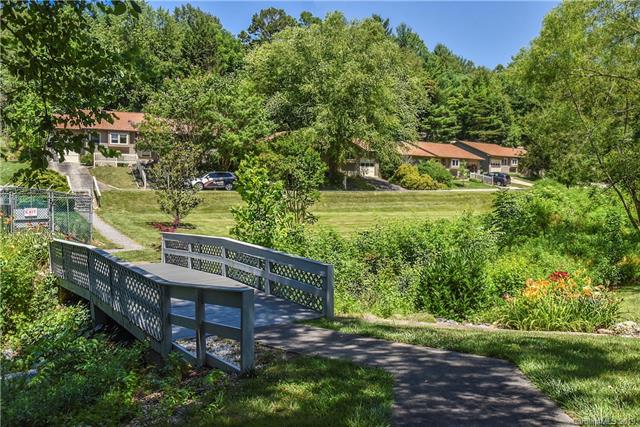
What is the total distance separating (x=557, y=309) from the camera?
9453 millimetres

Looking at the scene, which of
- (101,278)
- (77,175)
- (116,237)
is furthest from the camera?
(77,175)

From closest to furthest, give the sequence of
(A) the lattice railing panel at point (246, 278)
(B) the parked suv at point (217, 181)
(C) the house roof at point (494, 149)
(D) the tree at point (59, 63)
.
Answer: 1. (D) the tree at point (59, 63)
2. (A) the lattice railing panel at point (246, 278)
3. (B) the parked suv at point (217, 181)
4. (C) the house roof at point (494, 149)

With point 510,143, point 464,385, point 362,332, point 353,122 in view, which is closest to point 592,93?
point 362,332

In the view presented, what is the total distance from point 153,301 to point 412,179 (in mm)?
50449

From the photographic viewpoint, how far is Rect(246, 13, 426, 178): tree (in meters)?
45.8

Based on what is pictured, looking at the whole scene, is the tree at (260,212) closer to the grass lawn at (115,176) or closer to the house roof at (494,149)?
the grass lawn at (115,176)

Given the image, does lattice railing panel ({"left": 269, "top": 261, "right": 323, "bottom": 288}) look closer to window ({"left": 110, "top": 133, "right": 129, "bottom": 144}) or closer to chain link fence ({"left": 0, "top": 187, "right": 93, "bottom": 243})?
chain link fence ({"left": 0, "top": 187, "right": 93, "bottom": 243})

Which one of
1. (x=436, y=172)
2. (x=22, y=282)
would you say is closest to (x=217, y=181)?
(x=436, y=172)

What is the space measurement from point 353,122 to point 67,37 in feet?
135

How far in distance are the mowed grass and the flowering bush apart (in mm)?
8481

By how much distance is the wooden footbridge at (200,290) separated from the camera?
21.5 feet

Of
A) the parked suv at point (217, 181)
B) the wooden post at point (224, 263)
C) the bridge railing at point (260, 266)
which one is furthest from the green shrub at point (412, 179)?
the wooden post at point (224, 263)

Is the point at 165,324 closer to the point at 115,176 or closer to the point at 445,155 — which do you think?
the point at 115,176

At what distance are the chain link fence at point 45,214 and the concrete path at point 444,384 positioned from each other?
1233 centimetres
